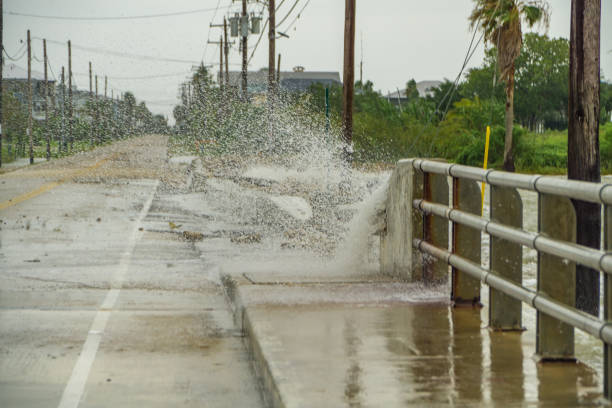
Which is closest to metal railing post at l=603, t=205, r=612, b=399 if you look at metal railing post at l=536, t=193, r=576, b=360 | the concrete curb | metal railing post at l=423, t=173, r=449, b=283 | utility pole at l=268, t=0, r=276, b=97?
metal railing post at l=536, t=193, r=576, b=360

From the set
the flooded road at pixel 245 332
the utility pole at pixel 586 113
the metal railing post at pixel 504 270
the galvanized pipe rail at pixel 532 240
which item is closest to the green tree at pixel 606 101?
the flooded road at pixel 245 332

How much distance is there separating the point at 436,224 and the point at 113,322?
9.45ft

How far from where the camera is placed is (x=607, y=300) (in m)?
4.45

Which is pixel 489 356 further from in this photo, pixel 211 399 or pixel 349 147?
pixel 349 147

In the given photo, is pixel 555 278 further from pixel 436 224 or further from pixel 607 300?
pixel 436 224

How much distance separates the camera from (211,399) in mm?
5359

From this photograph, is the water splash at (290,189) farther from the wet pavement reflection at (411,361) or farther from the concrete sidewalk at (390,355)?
the wet pavement reflection at (411,361)

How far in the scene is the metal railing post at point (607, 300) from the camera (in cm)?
438

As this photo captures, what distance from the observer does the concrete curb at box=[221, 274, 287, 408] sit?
4922 millimetres

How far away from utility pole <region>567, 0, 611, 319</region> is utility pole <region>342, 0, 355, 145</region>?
15.2 m

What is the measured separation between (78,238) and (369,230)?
21.0 feet

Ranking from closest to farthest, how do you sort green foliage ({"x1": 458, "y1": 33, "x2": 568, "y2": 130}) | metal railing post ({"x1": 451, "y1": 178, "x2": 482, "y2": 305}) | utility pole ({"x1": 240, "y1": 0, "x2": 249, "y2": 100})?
metal railing post ({"x1": 451, "y1": 178, "x2": 482, "y2": 305}), utility pole ({"x1": 240, "y1": 0, "x2": 249, "y2": 100}), green foliage ({"x1": 458, "y1": 33, "x2": 568, "y2": 130})

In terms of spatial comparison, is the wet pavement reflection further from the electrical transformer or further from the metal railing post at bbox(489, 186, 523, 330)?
the electrical transformer

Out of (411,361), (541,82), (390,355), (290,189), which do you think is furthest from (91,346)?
(541,82)
